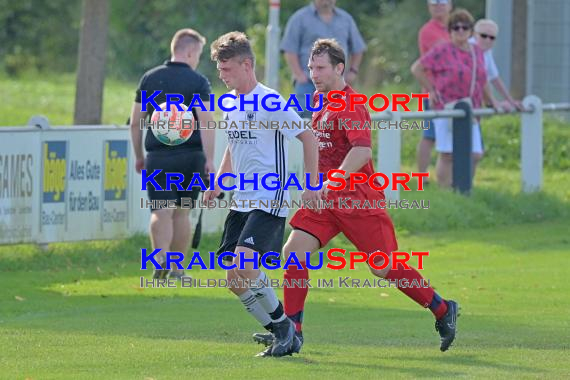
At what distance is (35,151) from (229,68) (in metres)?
5.45

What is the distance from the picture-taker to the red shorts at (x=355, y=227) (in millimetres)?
9594

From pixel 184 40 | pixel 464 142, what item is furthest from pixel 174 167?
pixel 464 142

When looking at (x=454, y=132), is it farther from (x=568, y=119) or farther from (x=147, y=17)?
(x=147, y=17)

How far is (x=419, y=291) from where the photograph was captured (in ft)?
31.6

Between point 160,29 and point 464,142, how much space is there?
41.8 metres

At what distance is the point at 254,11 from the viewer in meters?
55.0

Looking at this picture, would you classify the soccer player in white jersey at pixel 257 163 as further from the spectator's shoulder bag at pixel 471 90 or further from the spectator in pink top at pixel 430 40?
the spectator in pink top at pixel 430 40

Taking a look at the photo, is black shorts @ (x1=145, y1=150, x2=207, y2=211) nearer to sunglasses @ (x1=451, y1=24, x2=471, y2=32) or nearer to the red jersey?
the red jersey

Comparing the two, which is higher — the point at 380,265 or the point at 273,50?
the point at 273,50

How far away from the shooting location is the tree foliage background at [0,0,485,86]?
45.8 metres

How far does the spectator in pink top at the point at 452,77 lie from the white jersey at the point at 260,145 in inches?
340

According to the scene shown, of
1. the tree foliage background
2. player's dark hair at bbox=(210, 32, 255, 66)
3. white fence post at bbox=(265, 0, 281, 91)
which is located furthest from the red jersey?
the tree foliage background

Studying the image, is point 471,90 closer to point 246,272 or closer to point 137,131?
point 137,131

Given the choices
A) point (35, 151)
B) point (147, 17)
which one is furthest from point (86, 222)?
point (147, 17)
